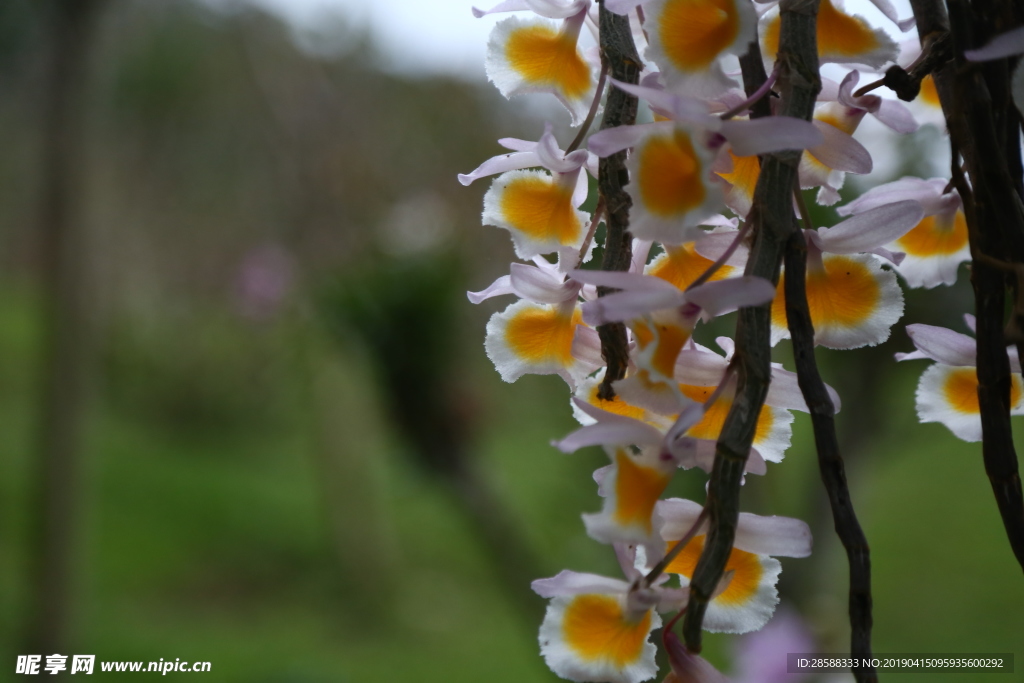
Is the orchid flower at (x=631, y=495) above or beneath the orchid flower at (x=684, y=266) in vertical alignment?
beneath

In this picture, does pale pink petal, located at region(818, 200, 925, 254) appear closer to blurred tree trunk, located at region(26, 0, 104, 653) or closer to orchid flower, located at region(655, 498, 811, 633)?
orchid flower, located at region(655, 498, 811, 633)

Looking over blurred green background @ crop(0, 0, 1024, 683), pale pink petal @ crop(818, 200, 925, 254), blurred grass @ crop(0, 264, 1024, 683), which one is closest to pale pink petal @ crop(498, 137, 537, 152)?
pale pink petal @ crop(818, 200, 925, 254)

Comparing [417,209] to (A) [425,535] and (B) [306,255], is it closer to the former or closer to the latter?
(B) [306,255]

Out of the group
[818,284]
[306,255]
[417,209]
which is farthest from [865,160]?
[306,255]

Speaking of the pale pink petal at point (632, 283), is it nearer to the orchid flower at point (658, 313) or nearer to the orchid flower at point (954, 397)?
the orchid flower at point (658, 313)

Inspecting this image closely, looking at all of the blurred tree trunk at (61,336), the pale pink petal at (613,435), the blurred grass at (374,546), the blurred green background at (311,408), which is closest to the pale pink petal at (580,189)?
the pale pink petal at (613,435)
